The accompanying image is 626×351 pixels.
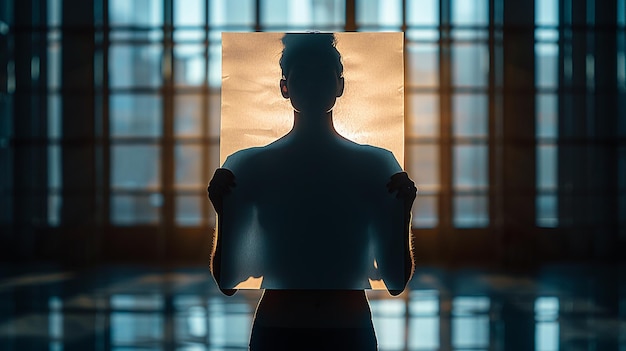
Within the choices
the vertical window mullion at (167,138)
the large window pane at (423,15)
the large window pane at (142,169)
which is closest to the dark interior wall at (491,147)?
the vertical window mullion at (167,138)

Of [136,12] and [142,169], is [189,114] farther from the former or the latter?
[136,12]

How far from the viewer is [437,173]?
16.6 metres

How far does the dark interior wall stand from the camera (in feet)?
53.6

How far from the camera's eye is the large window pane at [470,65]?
16625 mm

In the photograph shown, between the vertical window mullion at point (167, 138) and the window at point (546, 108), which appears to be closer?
the window at point (546, 108)

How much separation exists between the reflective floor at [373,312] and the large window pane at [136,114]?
3500mm

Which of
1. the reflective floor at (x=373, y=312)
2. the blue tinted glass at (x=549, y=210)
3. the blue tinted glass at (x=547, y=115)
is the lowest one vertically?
the reflective floor at (x=373, y=312)

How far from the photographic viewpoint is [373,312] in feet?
32.7

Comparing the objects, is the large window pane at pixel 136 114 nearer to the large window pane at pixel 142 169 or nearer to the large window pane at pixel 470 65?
the large window pane at pixel 142 169

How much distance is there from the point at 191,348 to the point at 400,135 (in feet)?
19.5

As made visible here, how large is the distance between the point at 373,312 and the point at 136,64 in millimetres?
9255

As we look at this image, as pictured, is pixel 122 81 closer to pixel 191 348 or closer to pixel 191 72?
pixel 191 72

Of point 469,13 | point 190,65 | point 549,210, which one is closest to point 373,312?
point 549,210

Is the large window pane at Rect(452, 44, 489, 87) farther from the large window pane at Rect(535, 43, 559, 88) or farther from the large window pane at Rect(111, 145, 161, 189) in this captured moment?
the large window pane at Rect(111, 145, 161, 189)
